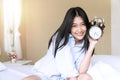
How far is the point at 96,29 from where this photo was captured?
1.51 m

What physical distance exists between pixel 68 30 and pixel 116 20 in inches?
64.6

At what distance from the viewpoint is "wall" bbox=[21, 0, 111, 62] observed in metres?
3.21

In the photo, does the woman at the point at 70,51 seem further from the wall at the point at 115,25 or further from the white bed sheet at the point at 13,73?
the wall at the point at 115,25

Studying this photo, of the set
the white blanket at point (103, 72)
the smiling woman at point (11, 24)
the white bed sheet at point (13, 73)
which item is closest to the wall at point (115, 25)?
the smiling woman at point (11, 24)

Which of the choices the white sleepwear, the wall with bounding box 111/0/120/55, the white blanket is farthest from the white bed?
the wall with bounding box 111/0/120/55

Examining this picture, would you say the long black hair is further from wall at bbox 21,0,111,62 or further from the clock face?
wall at bbox 21,0,111,62

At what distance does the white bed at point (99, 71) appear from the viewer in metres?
1.63

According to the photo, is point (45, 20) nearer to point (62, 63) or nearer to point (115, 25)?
point (115, 25)

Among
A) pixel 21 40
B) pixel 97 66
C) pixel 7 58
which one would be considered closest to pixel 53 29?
pixel 21 40

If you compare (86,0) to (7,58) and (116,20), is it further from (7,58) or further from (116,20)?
(7,58)

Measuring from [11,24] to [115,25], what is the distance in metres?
1.31

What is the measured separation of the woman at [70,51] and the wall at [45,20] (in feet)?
5.10

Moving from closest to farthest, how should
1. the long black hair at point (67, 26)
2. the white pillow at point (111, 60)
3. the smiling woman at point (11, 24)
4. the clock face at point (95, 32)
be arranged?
the clock face at point (95, 32)
the long black hair at point (67, 26)
the white pillow at point (111, 60)
the smiling woman at point (11, 24)

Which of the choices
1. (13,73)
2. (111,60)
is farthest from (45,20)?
(111,60)
